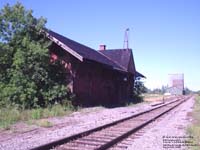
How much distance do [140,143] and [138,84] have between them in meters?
32.8

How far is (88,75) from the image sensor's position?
2484 cm

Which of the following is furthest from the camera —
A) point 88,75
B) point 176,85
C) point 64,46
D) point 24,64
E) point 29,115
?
point 176,85

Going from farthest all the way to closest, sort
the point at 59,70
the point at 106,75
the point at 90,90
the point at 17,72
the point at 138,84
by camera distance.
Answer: the point at 138,84 < the point at 106,75 < the point at 90,90 < the point at 59,70 < the point at 17,72

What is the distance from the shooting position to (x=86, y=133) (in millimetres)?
10414

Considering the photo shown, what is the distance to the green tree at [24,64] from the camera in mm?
19156

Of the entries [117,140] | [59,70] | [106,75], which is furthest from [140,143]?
[106,75]

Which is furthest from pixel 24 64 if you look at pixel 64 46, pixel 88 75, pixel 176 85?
pixel 176 85

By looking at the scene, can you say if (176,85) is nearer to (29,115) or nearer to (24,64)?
(24,64)

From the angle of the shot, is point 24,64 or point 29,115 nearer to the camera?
point 29,115

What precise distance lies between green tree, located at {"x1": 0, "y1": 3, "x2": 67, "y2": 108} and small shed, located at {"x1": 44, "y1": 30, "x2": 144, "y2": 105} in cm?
158

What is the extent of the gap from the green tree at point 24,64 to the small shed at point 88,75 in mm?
1579

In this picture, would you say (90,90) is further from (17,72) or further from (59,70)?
(17,72)

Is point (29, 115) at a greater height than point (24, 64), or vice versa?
point (24, 64)

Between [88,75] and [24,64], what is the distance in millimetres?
6536
